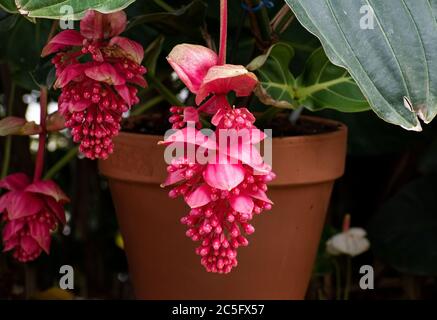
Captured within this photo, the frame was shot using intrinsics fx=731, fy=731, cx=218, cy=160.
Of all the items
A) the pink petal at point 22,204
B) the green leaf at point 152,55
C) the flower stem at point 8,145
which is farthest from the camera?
the flower stem at point 8,145

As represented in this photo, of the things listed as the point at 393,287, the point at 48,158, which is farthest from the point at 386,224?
the point at 48,158

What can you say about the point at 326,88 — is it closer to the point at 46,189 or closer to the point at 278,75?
the point at 278,75

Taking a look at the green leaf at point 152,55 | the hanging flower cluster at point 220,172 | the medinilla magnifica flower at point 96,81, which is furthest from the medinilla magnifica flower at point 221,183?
the green leaf at point 152,55

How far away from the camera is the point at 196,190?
21.9 inches

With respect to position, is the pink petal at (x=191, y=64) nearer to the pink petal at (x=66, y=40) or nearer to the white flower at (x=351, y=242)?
the pink petal at (x=66, y=40)

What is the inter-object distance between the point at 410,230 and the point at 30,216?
685 mm

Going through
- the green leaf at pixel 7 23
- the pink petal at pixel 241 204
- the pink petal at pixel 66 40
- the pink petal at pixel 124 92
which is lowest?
the pink petal at pixel 241 204

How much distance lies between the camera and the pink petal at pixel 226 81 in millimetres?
562

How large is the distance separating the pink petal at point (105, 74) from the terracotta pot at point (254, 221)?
0.73 feet

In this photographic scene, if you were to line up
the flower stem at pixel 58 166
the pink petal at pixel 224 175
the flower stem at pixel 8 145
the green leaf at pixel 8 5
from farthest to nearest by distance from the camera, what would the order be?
the flower stem at pixel 8 145
the flower stem at pixel 58 166
the green leaf at pixel 8 5
the pink petal at pixel 224 175

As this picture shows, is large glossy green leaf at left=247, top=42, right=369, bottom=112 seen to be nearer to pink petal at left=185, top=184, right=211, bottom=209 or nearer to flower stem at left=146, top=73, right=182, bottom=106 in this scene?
flower stem at left=146, top=73, right=182, bottom=106

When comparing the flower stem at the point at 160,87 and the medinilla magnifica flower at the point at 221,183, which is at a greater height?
the flower stem at the point at 160,87

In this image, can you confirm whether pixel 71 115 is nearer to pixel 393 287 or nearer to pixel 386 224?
pixel 386 224

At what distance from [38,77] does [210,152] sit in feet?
1.11
